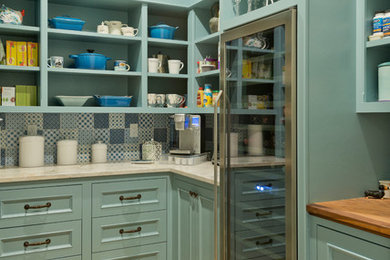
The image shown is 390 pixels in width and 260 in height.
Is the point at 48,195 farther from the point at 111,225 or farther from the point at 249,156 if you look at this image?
the point at 249,156

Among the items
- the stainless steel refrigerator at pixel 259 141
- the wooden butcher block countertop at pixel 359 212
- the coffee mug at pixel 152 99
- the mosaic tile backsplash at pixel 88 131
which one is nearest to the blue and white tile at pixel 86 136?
the mosaic tile backsplash at pixel 88 131

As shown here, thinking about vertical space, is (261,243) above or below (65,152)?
below

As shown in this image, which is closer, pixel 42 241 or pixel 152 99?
pixel 42 241

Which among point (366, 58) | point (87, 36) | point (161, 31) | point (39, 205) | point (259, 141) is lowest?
point (39, 205)

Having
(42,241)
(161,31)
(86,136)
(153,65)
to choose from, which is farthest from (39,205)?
(161,31)

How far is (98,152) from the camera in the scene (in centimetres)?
348

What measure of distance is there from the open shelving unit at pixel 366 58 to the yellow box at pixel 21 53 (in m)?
2.37

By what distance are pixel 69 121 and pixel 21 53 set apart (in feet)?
2.27

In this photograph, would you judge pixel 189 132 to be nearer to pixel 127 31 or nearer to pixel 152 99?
pixel 152 99

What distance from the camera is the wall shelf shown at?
123 inches

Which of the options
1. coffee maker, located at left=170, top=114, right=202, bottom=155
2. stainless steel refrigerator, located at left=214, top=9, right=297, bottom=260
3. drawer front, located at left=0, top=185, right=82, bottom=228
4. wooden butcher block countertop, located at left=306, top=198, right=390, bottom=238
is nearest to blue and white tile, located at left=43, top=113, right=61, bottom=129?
drawer front, located at left=0, top=185, right=82, bottom=228

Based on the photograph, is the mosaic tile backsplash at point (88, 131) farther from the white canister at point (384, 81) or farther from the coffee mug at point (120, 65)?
the white canister at point (384, 81)

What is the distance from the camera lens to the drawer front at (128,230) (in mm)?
2955

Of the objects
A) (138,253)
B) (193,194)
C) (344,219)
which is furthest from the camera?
(138,253)
